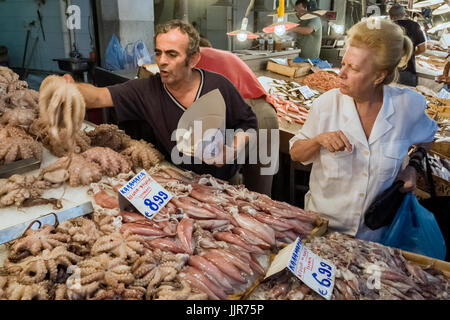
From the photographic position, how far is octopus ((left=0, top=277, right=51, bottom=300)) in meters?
1.56

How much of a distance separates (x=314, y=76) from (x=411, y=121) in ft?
13.8

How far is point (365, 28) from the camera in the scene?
2.34 meters

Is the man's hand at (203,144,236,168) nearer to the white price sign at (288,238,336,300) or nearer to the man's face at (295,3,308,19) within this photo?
the white price sign at (288,238,336,300)

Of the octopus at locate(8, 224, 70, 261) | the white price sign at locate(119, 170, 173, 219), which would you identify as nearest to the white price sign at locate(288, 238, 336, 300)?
the white price sign at locate(119, 170, 173, 219)

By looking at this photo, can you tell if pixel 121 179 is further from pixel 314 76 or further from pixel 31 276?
pixel 314 76

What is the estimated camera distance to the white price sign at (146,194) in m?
2.18

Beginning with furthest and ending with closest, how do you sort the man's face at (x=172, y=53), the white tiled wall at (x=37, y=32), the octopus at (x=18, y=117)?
1. the white tiled wall at (x=37, y=32)
2. the octopus at (x=18, y=117)
3. the man's face at (x=172, y=53)

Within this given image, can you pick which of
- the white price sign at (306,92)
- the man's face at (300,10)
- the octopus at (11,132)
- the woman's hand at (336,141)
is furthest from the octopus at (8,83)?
the man's face at (300,10)

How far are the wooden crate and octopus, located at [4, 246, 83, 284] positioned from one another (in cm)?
578

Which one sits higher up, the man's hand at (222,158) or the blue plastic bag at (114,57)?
the blue plastic bag at (114,57)

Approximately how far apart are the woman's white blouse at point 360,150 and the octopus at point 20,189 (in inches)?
78.6

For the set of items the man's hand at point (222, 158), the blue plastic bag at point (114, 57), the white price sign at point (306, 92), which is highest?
the blue plastic bag at point (114, 57)

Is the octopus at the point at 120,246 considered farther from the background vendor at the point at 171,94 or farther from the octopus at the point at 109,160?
the background vendor at the point at 171,94
